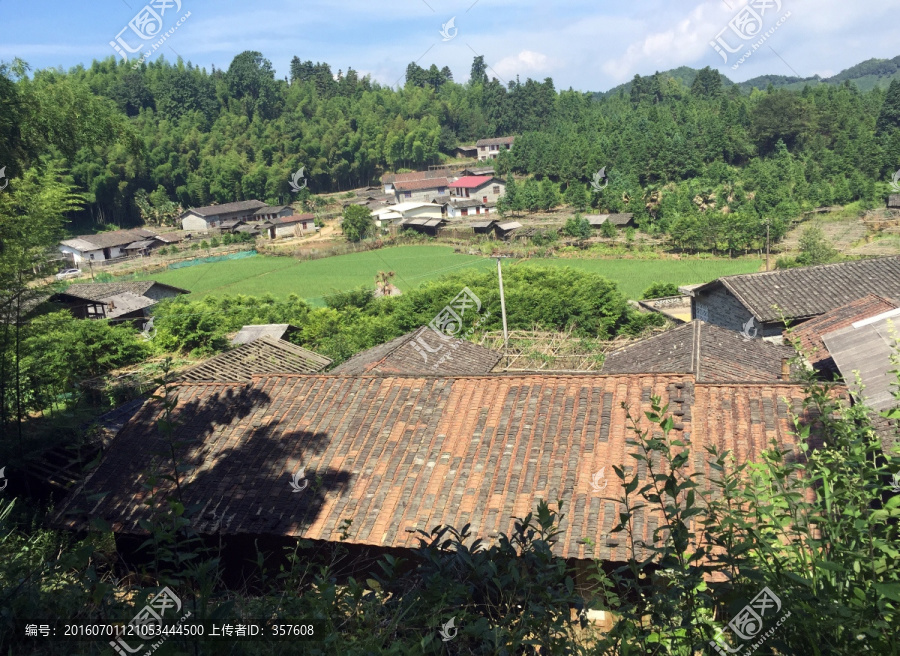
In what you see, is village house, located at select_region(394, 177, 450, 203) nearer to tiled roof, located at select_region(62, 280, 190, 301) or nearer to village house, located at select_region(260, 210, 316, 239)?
village house, located at select_region(260, 210, 316, 239)

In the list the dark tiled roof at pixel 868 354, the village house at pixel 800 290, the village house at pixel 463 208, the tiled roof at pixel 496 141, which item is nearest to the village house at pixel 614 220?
the village house at pixel 463 208

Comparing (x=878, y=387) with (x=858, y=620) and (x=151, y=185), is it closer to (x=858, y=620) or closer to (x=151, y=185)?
(x=858, y=620)

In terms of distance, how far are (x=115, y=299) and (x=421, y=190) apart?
41.9 meters

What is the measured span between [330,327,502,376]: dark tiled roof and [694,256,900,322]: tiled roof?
20.3 ft

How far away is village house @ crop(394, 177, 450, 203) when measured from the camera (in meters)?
65.4

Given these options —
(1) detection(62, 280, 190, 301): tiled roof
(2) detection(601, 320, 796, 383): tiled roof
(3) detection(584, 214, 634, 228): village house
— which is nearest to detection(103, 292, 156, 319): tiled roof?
(1) detection(62, 280, 190, 301): tiled roof

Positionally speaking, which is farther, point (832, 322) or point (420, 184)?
point (420, 184)

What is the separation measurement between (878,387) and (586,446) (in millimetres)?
3124

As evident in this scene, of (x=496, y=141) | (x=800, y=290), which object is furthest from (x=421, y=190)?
(x=800, y=290)

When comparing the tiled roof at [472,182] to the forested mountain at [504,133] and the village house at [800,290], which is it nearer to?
the forested mountain at [504,133]

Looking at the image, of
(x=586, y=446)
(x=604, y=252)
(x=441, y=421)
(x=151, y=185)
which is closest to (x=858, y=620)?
(x=586, y=446)

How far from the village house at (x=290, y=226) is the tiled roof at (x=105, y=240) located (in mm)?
8859

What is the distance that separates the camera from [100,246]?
4794 cm

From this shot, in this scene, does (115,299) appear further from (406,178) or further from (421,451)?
(406,178)
